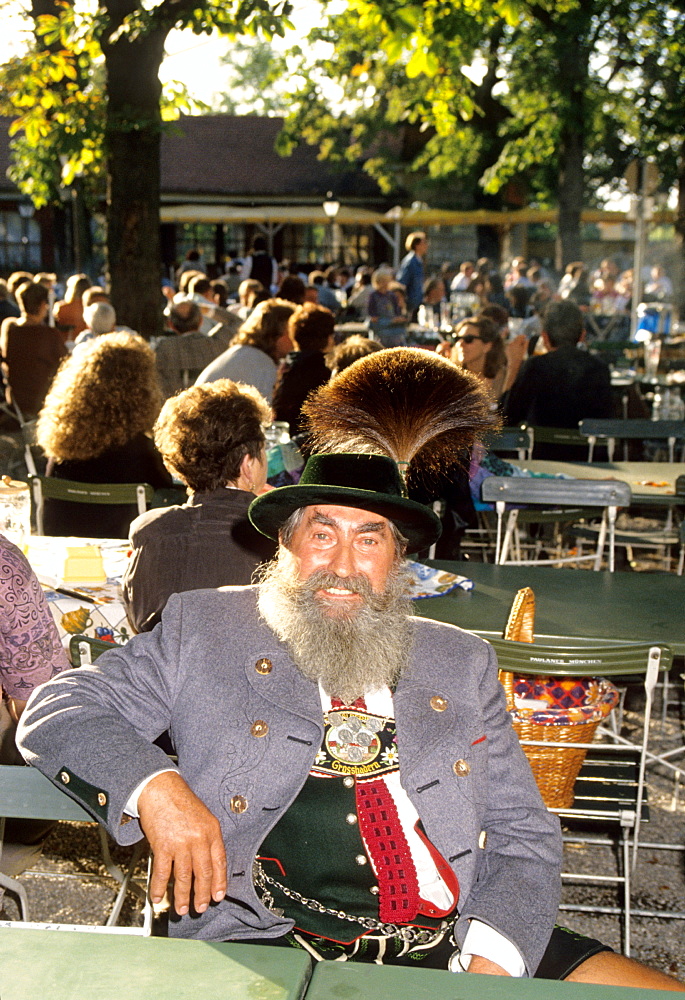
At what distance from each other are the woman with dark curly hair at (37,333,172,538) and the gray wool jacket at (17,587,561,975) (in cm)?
288

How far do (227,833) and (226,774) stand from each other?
113 millimetres

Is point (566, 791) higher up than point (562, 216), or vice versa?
point (562, 216)

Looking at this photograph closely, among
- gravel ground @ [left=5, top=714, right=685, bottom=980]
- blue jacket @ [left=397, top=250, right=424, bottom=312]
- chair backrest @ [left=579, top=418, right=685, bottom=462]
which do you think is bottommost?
gravel ground @ [left=5, top=714, right=685, bottom=980]

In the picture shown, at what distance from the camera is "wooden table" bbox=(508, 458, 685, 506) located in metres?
5.59

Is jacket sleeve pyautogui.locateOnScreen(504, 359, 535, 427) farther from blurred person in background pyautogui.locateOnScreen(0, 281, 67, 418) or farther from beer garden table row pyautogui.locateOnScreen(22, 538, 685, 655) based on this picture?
blurred person in background pyautogui.locateOnScreen(0, 281, 67, 418)

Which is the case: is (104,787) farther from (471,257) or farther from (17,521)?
(471,257)

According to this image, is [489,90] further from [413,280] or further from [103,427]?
[103,427]

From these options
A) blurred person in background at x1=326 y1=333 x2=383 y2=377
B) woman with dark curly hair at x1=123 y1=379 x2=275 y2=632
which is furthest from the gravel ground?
blurred person in background at x1=326 y1=333 x2=383 y2=377

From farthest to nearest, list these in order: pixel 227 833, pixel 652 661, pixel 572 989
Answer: pixel 652 661
pixel 227 833
pixel 572 989

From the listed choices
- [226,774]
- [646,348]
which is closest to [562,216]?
[646,348]

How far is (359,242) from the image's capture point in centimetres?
3659

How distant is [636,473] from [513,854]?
14.1 ft

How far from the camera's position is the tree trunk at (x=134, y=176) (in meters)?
9.09

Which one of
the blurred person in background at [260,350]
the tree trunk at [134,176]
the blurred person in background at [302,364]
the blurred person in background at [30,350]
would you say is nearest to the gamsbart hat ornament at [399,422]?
the blurred person in background at [302,364]
